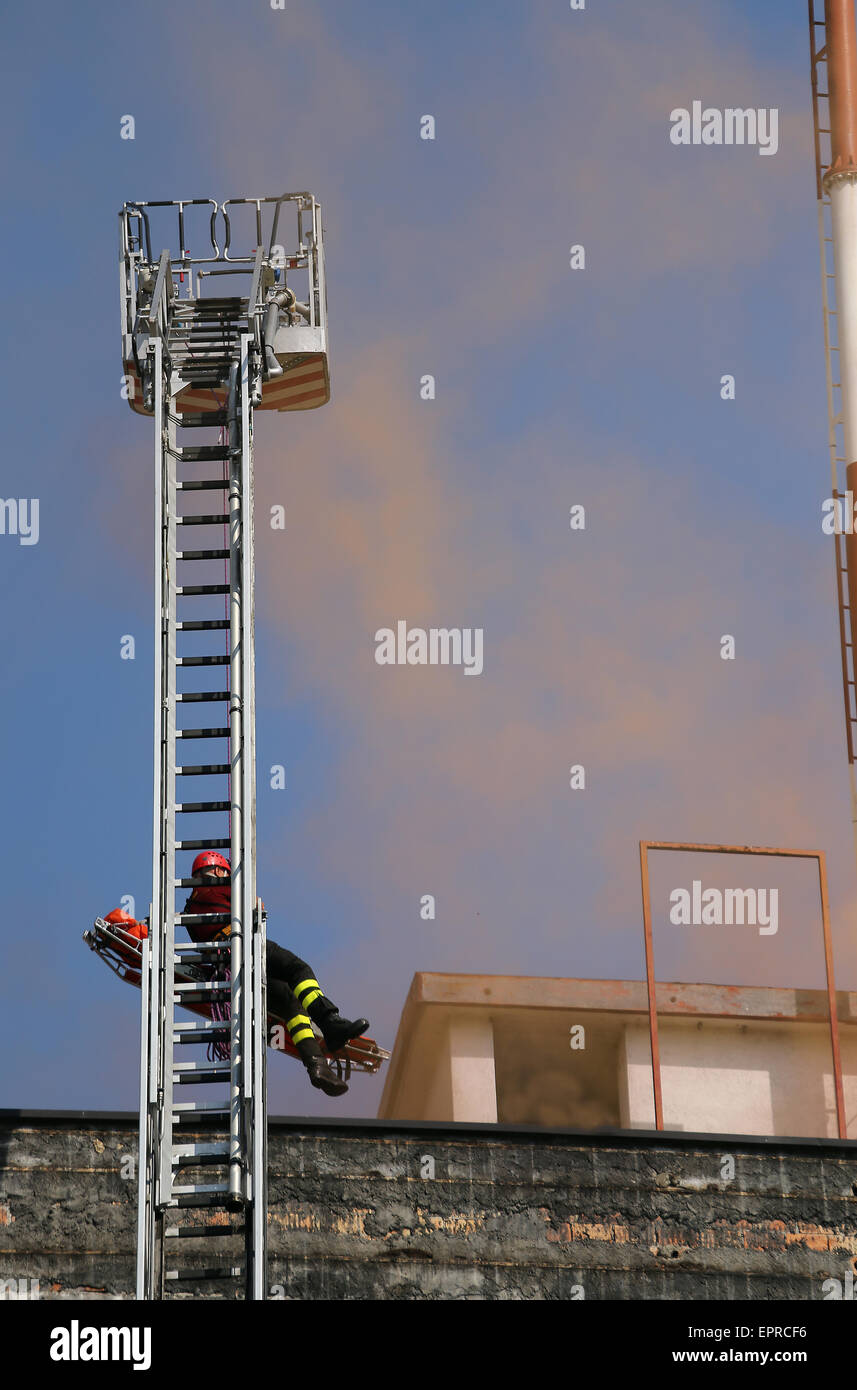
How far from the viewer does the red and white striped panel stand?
648 inches

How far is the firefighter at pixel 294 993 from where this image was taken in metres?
→ 14.9

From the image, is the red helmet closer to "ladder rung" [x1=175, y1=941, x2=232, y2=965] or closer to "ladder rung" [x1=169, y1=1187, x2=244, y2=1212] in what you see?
"ladder rung" [x1=175, y1=941, x2=232, y2=965]

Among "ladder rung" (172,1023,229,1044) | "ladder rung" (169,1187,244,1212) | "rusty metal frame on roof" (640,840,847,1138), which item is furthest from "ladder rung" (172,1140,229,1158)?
"rusty metal frame on roof" (640,840,847,1138)

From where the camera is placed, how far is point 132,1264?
575 inches

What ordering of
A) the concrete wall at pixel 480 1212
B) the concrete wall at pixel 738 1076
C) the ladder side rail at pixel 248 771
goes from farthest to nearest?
the concrete wall at pixel 738 1076 → the concrete wall at pixel 480 1212 → the ladder side rail at pixel 248 771

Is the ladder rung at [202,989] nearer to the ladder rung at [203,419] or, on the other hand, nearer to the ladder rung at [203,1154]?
the ladder rung at [203,1154]

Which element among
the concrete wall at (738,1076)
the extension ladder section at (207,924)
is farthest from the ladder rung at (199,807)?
the concrete wall at (738,1076)

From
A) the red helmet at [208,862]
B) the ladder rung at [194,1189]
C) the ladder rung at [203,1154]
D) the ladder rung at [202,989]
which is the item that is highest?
the red helmet at [208,862]

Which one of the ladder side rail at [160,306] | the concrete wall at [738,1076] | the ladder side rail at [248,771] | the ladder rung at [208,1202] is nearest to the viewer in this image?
the ladder rung at [208,1202]

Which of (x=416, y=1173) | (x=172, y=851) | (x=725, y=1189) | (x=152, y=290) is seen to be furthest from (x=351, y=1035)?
(x=152, y=290)

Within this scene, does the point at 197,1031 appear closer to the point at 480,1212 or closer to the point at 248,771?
the point at 248,771

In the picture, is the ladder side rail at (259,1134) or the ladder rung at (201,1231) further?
the ladder rung at (201,1231)

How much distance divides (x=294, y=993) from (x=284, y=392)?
200 inches
